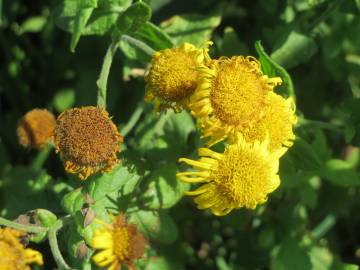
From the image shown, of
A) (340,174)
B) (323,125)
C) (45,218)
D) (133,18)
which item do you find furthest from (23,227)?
(340,174)

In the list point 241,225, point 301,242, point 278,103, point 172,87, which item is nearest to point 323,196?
point 301,242

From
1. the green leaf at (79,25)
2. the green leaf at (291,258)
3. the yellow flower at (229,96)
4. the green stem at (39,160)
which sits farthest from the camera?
the green stem at (39,160)

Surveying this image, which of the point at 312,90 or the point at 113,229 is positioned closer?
the point at 113,229

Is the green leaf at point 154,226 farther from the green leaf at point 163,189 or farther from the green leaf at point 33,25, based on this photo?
the green leaf at point 33,25

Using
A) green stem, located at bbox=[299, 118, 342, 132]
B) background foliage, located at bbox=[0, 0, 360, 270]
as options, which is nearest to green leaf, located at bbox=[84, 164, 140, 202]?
background foliage, located at bbox=[0, 0, 360, 270]

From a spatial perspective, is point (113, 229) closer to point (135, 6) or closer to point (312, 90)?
point (135, 6)

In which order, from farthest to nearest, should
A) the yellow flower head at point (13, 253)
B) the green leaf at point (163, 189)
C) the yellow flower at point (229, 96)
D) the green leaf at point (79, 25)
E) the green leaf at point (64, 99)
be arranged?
the green leaf at point (64, 99) → the green leaf at point (163, 189) → the green leaf at point (79, 25) → the yellow flower at point (229, 96) → the yellow flower head at point (13, 253)

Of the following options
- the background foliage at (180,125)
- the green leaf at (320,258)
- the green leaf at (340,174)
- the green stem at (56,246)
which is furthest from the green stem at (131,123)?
the green leaf at (320,258)

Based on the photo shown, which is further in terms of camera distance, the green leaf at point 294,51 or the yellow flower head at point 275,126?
the green leaf at point 294,51
